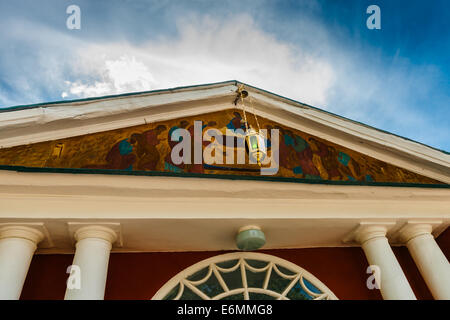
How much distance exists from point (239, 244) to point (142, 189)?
53.7 inches

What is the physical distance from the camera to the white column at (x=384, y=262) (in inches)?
152

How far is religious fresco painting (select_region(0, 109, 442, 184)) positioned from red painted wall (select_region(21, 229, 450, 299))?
46.1 inches

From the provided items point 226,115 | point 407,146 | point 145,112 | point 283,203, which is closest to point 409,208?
point 407,146

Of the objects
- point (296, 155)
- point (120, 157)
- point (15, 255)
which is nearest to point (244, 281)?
point (296, 155)

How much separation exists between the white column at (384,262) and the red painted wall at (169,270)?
54 cm

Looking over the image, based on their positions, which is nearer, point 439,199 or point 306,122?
point 439,199

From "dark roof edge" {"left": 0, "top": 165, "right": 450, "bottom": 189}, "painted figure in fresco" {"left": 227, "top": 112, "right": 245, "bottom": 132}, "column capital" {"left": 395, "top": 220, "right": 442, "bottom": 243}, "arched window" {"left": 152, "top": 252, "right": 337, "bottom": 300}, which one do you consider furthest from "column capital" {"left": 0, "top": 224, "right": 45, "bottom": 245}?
"column capital" {"left": 395, "top": 220, "right": 442, "bottom": 243}

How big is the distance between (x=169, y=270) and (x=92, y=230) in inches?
47.8

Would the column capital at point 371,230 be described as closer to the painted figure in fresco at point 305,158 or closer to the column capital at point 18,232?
the painted figure in fresco at point 305,158

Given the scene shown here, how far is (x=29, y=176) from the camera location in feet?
11.7

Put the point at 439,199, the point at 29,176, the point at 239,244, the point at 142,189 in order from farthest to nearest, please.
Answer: the point at 439,199 → the point at 239,244 → the point at 142,189 → the point at 29,176

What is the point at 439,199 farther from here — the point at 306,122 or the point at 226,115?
A: the point at 226,115

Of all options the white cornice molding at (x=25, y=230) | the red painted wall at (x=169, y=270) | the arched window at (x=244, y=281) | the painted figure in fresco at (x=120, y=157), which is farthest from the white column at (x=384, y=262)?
the white cornice molding at (x=25, y=230)
